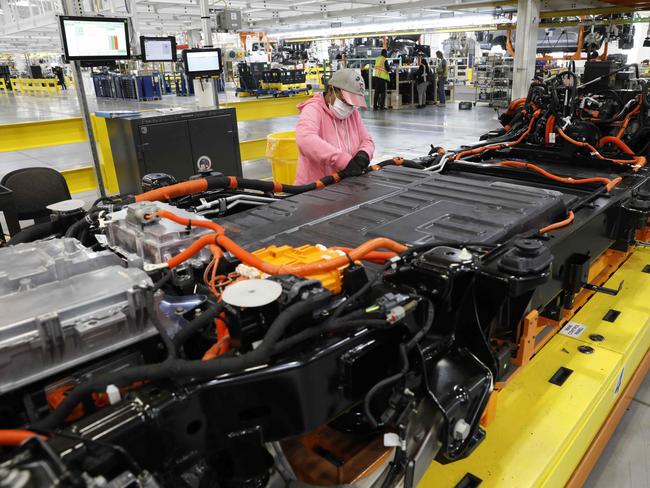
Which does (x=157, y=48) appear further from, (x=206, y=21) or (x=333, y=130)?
(x=333, y=130)

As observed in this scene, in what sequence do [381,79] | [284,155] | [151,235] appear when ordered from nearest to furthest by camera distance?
[151,235], [284,155], [381,79]

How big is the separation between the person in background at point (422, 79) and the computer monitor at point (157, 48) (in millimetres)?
11888

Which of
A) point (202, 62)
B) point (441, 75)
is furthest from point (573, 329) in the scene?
point (441, 75)

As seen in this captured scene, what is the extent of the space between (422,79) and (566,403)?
54.7ft

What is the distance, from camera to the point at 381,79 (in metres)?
16.8

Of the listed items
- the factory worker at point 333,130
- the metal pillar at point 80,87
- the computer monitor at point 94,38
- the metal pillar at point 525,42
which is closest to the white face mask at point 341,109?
the factory worker at point 333,130

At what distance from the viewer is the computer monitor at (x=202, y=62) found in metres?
6.33

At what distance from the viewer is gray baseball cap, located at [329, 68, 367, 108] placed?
11.0 ft

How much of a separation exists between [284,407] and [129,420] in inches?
13.9

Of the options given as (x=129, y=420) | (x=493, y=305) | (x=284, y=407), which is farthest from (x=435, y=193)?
(x=129, y=420)

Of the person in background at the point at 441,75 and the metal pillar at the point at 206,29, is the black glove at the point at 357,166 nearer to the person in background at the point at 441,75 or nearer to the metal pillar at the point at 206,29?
the metal pillar at the point at 206,29

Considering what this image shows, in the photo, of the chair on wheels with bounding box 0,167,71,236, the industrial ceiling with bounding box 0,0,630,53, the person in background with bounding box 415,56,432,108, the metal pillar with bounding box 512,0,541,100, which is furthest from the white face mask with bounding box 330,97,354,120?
the person in background with bounding box 415,56,432,108

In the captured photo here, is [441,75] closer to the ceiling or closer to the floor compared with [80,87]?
closer to the floor

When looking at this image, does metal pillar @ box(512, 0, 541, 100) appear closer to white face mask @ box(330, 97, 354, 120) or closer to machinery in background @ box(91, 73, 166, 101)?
white face mask @ box(330, 97, 354, 120)
